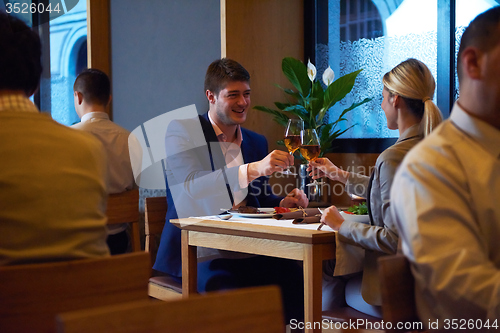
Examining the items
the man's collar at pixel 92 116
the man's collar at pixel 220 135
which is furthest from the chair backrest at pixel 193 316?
the man's collar at pixel 92 116

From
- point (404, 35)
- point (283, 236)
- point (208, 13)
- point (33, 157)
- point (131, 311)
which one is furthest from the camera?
point (208, 13)

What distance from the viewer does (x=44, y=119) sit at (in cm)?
125

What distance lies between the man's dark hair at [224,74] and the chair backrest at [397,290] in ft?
6.48

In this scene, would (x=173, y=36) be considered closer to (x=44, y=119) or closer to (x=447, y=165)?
(x=44, y=119)

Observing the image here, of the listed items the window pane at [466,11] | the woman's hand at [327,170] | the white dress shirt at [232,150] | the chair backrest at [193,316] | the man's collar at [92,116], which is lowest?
the chair backrest at [193,316]

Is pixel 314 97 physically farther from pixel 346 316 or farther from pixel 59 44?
pixel 59 44

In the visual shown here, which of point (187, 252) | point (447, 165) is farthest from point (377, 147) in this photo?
point (447, 165)

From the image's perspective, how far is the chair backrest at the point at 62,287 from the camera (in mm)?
1011

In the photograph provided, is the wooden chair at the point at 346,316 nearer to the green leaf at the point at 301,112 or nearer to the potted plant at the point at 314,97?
the potted plant at the point at 314,97

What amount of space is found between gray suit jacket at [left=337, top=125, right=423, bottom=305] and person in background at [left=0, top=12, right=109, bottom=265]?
91cm

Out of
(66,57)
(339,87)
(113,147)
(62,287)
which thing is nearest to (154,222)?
(113,147)

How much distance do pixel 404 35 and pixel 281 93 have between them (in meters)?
1.01

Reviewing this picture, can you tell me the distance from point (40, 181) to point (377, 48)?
3.10 meters

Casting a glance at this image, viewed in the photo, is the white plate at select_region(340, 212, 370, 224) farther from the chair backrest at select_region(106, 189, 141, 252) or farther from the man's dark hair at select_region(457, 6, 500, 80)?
the chair backrest at select_region(106, 189, 141, 252)
